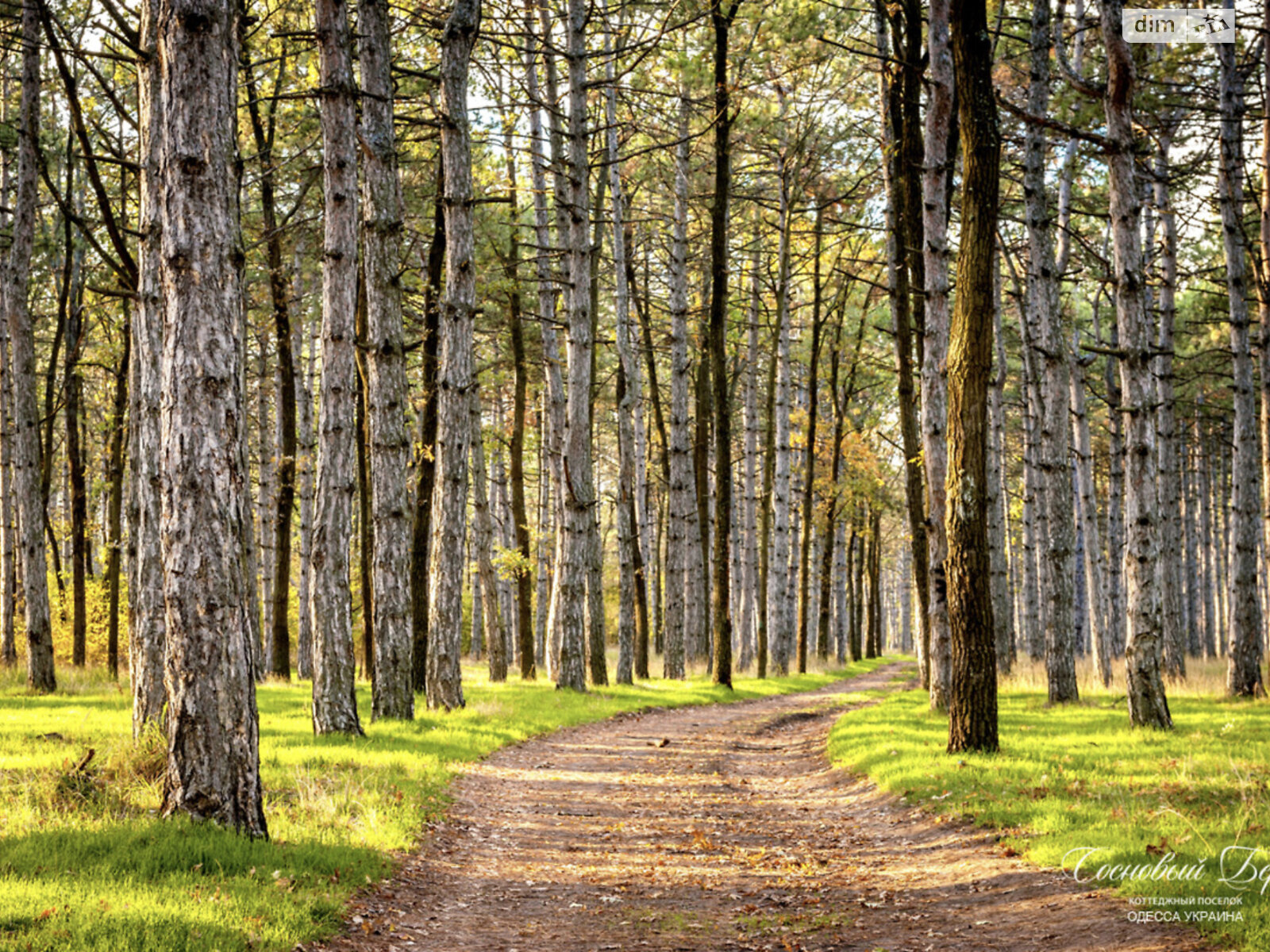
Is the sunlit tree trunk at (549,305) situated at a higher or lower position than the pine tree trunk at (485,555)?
higher

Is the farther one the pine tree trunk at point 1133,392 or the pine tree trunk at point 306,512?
the pine tree trunk at point 306,512

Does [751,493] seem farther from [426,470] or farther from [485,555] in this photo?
[426,470]

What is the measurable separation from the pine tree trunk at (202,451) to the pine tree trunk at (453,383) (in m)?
8.04

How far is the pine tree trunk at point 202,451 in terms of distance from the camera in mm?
5898

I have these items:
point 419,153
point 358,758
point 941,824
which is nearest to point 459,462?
point 358,758

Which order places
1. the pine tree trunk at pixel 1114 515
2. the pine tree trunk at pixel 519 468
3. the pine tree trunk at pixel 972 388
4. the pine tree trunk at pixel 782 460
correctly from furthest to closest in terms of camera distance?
the pine tree trunk at pixel 1114 515, the pine tree trunk at pixel 782 460, the pine tree trunk at pixel 519 468, the pine tree trunk at pixel 972 388

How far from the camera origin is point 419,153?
2189 centimetres

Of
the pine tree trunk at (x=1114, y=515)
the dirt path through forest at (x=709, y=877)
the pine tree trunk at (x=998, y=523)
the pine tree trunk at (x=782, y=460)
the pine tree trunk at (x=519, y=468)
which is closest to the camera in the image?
the dirt path through forest at (x=709, y=877)

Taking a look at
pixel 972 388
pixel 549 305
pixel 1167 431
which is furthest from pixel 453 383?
pixel 1167 431

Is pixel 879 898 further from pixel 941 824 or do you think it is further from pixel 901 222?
pixel 901 222

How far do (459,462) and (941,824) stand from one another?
894cm

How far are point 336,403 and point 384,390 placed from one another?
4.13 feet

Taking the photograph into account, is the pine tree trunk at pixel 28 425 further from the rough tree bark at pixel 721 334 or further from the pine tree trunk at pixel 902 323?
the pine tree trunk at pixel 902 323

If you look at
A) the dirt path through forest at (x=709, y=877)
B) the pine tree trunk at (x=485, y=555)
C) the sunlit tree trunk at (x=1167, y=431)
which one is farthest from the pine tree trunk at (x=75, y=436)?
the sunlit tree trunk at (x=1167, y=431)
